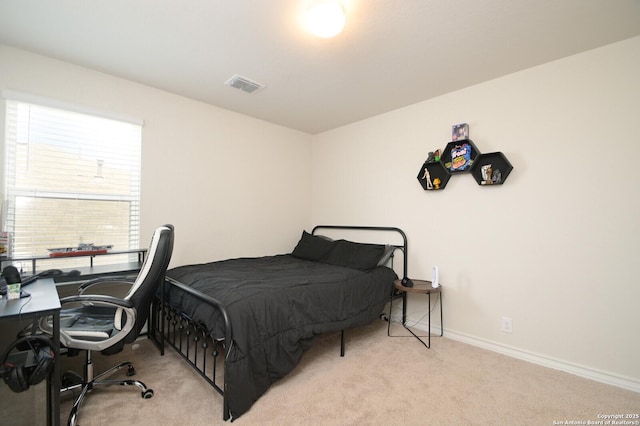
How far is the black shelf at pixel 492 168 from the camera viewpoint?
101 inches

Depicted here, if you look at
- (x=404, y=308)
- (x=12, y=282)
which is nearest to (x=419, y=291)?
(x=404, y=308)

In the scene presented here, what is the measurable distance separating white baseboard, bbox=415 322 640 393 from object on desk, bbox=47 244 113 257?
3.29 metres

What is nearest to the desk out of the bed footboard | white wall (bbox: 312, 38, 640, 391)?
the bed footboard

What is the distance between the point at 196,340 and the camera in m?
1.96

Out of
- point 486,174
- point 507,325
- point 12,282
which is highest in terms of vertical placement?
point 486,174

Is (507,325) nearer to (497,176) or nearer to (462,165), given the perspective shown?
(497,176)

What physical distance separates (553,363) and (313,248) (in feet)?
8.13

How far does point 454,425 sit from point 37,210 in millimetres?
3404

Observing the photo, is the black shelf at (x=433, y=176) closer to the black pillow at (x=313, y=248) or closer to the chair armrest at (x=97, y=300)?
the black pillow at (x=313, y=248)

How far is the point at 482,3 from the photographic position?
5.70ft

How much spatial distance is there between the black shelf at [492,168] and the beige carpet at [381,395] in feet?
5.04

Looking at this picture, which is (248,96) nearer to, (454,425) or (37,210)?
(37,210)

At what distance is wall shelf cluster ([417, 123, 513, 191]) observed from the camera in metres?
→ 2.59

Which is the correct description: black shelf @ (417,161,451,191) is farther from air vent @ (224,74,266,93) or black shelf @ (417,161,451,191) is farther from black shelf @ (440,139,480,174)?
air vent @ (224,74,266,93)
